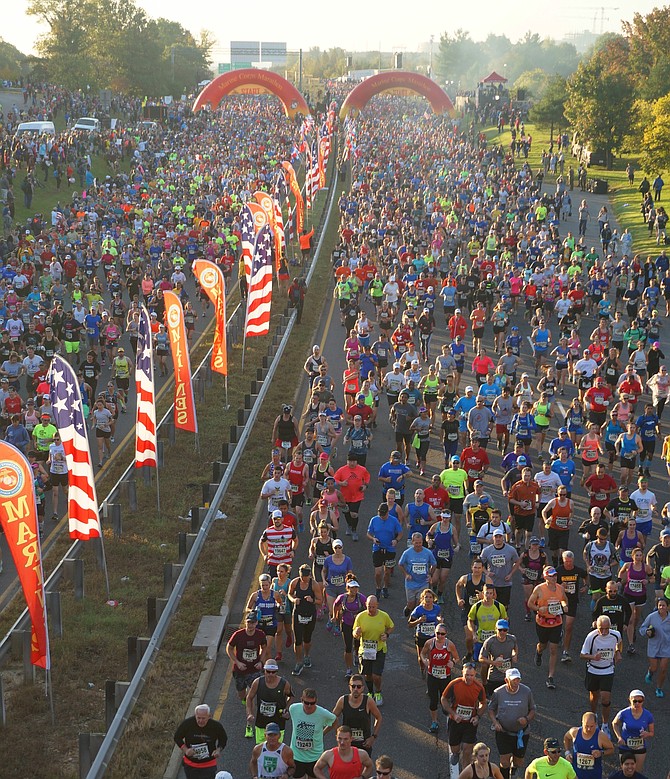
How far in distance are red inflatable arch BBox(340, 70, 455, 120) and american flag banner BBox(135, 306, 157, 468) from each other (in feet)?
231

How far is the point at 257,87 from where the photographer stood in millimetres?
85375

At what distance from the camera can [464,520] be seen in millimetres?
19312

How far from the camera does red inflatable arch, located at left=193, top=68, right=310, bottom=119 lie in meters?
83.3

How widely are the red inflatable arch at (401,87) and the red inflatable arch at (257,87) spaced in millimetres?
4723

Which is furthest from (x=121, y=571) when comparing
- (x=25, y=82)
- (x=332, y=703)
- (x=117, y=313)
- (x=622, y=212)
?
(x=25, y=82)

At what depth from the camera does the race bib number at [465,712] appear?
11797mm

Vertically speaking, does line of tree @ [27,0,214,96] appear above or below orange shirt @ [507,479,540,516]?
above

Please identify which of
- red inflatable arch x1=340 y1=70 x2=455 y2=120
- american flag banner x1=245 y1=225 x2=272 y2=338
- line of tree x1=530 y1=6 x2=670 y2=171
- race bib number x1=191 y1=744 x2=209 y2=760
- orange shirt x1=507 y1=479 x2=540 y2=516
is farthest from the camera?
red inflatable arch x1=340 y1=70 x2=455 y2=120

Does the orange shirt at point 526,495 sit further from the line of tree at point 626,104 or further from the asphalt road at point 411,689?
the line of tree at point 626,104

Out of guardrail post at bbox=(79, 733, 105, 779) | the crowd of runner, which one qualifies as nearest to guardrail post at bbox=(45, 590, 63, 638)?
the crowd of runner

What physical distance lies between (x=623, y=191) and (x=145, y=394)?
44.1 m

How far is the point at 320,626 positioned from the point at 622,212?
1632 inches

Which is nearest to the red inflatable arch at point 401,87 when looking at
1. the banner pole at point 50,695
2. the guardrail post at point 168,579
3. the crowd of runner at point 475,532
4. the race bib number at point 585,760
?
the crowd of runner at point 475,532

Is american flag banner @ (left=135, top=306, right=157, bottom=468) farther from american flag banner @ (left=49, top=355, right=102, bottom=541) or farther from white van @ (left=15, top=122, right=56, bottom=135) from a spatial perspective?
white van @ (left=15, top=122, right=56, bottom=135)
